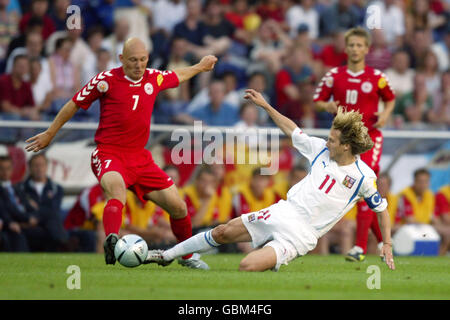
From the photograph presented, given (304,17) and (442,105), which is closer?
(442,105)

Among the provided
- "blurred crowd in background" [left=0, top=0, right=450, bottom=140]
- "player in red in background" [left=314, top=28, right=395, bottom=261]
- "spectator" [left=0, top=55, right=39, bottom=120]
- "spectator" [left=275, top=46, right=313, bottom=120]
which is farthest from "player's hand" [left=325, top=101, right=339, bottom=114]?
"spectator" [left=0, top=55, right=39, bottom=120]

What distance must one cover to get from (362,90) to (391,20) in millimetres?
7978

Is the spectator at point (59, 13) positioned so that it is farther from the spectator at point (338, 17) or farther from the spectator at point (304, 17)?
the spectator at point (338, 17)

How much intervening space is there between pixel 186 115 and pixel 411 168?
3.77 meters

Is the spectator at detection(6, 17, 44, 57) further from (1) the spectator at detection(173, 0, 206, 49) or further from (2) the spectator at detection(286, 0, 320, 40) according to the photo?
(2) the spectator at detection(286, 0, 320, 40)

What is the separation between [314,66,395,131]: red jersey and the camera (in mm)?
10945

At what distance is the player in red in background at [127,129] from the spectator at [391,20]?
9895 mm

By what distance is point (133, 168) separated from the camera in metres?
9.05

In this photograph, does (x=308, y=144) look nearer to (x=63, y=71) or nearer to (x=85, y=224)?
(x=85, y=224)

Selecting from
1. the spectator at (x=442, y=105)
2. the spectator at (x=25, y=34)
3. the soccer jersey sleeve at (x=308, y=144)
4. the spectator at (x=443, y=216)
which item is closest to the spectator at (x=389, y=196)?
the spectator at (x=443, y=216)

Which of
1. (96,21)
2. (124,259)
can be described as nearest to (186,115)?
(96,21)

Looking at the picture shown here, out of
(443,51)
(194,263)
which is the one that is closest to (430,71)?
(443,51)

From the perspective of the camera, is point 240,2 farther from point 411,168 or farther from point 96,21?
point 411,168

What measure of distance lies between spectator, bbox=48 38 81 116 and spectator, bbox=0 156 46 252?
254 centimetres
